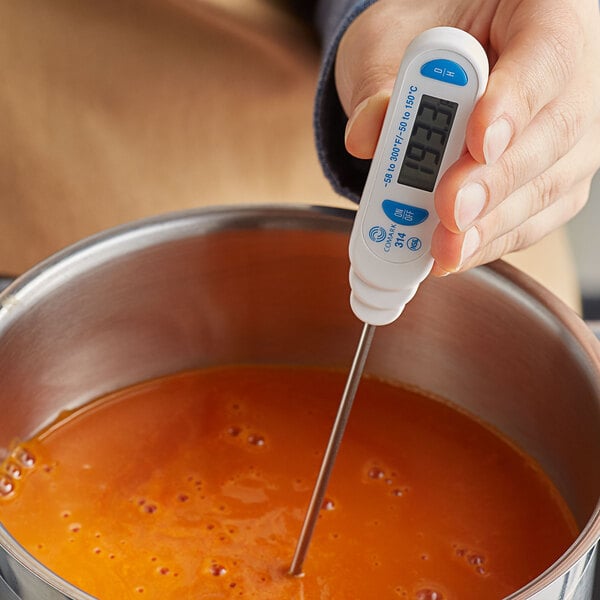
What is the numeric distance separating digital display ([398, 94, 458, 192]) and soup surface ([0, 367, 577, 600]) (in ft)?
1.01

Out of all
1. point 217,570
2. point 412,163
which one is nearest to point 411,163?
point 412,163

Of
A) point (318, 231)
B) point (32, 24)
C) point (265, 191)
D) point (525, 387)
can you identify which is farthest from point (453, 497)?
point (32, 24)

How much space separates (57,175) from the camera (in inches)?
45.5

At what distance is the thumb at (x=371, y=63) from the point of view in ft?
2.10

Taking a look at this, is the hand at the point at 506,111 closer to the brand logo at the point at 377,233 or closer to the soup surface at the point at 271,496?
the brand logo at the point at 377,233

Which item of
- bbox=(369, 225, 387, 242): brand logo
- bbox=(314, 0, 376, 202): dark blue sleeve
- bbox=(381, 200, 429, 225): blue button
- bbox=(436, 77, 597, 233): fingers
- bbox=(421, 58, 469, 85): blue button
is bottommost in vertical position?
bbox=(314, 0, 376, 202): dark blue sleeve

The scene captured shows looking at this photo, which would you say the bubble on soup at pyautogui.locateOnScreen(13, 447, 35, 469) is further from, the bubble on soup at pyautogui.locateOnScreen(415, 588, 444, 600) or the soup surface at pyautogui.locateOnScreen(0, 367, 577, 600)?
the bubble on soup at pyautogui.locateOnScreen(415, 588, 444, 600)

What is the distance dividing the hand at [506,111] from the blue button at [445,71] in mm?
21

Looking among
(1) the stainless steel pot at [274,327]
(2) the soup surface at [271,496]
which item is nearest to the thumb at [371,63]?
(1) the stainless steel pot at [274,327]

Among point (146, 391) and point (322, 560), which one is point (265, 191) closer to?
point (146, 391)

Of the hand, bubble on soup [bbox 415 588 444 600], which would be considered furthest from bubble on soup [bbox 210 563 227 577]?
the hand

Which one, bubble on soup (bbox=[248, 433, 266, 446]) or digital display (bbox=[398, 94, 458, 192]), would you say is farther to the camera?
bubble on soup (bbox=[248, 433, 266, 446])

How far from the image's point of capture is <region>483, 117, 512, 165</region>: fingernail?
55 cm

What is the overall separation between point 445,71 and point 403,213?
9 cm
